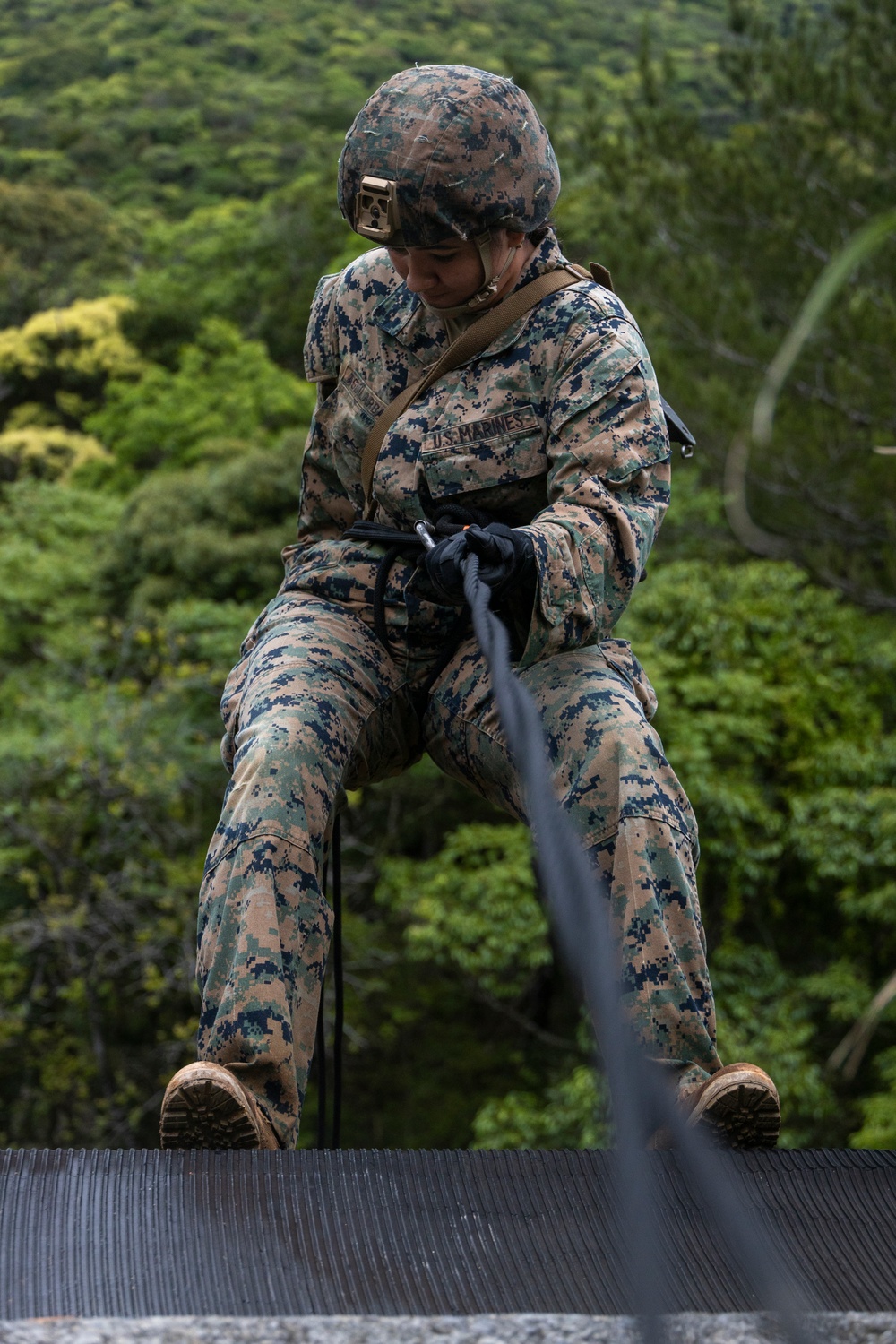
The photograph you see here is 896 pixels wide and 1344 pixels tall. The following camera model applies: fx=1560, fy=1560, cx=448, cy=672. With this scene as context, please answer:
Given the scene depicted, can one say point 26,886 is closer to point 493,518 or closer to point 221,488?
point 221,488

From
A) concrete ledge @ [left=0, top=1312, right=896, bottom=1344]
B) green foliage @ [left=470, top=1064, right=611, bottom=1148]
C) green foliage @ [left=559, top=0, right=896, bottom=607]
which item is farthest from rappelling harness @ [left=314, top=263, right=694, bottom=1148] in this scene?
green foliage @ [left=559, top=0, right=896, bottom=607]

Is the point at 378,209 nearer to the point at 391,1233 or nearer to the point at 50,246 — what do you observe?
the point at 391,1233

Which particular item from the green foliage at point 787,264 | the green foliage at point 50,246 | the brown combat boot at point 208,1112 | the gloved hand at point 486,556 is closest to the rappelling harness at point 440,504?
the gloved hand at point 486,556

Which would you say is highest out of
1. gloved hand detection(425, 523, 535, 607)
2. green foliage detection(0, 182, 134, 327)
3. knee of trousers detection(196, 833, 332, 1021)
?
green foliage detection(0, 182, 134, 327)

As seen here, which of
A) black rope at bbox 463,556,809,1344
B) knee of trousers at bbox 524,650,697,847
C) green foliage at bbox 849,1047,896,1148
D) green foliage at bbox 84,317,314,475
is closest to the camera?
black rope at bbox 463,556,809,1344

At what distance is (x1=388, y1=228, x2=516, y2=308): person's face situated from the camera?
237 centimetres

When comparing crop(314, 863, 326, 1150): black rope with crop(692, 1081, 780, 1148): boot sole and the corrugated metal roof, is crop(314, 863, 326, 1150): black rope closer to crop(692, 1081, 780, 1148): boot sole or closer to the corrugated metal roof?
the corrugated metal roof

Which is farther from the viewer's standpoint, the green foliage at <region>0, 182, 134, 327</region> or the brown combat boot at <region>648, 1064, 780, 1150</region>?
the green foliage at <region>0, 182, 134, 327</region>

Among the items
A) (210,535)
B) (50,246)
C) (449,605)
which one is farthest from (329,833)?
(50,246)

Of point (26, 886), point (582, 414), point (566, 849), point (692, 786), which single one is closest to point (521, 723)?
point (566, 849)

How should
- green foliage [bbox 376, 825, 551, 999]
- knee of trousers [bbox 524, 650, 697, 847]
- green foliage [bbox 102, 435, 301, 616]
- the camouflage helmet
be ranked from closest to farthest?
knee of trousers [bbox 524, 650, 697, 847], the camouflage helmet, green foliage [bbox 376, 825, 551, 999], green foliage [bbox 102, 435, 301, 616]

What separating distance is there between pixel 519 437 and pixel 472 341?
7.2 inches

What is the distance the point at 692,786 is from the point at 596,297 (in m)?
5.80

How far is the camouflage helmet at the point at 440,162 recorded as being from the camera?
2289 millimetres
